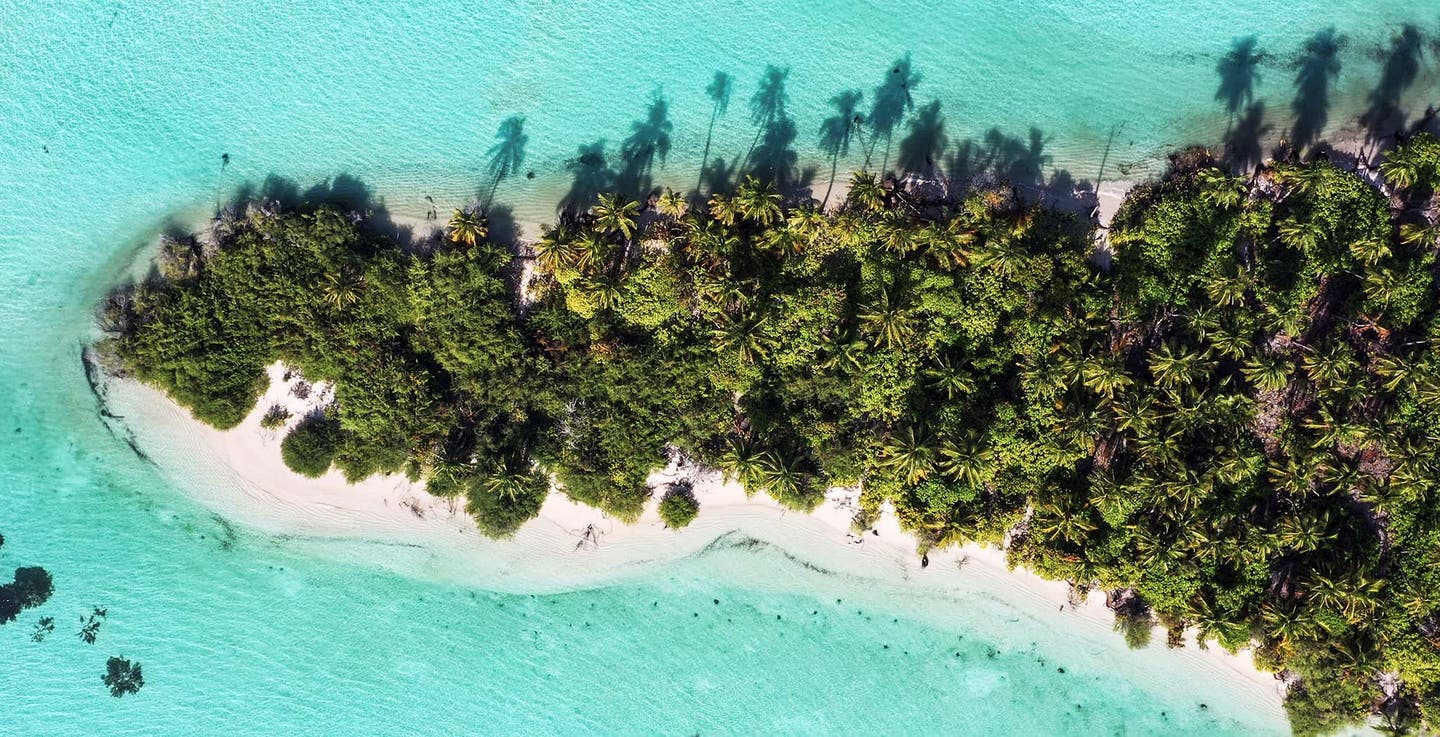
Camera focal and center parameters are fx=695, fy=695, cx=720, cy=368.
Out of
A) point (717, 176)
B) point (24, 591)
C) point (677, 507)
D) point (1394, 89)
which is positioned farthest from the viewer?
point (24, 591)

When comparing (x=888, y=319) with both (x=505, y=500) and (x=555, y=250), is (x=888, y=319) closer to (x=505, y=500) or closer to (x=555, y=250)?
(x=555, y=250)

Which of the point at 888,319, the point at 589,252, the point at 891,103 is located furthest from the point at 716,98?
the point at 888,319

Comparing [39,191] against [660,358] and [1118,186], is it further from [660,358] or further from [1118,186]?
[1118,186]

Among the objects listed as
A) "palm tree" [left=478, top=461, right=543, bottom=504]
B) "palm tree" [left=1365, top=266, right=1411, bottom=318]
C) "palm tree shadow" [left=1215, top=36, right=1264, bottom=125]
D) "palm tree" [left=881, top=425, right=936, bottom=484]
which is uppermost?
"palm tree shadow" [left=1215, top=36, right=1264, bottom=125]

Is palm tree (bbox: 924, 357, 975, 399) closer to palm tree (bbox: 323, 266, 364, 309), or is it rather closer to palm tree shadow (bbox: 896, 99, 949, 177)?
palm tree shadow (bbox: 896, 99, 949, 177)

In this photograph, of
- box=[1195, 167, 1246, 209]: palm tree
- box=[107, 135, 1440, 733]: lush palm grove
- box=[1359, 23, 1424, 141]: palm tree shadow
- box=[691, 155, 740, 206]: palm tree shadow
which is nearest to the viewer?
box=[107, 135, 1440, 733]: lush palm grove

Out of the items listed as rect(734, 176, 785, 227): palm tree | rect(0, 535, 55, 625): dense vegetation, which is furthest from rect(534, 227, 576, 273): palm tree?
rect(0, 535, 55, 625): dense vegetation

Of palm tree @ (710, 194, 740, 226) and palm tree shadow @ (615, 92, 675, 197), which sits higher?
palm tree shadow @ (615, 92, 675, 197)
